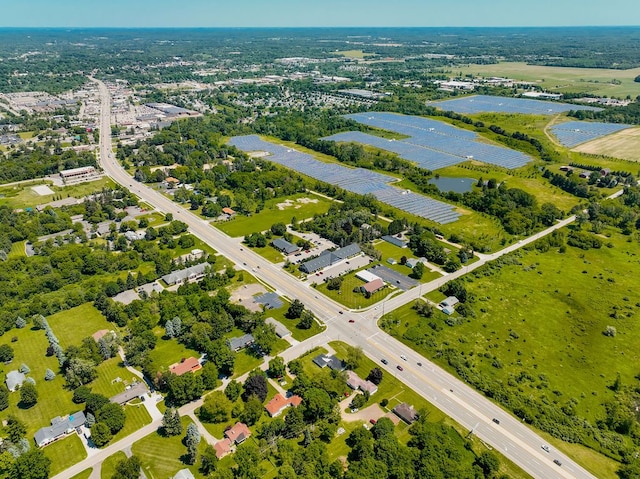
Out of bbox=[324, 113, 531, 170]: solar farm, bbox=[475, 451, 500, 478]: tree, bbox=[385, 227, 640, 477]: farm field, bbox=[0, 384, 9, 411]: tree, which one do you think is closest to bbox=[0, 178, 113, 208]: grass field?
bbox=[0, 384, 9, 411]: tree

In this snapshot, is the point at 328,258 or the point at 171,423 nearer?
the point at 171,423

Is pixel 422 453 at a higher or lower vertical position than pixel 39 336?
higher

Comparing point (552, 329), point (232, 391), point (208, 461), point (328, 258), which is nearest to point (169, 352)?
point (232, 391)

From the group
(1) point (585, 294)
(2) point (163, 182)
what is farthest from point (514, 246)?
(2) point (163, 182)

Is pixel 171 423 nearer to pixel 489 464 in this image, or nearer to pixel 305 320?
Answer: pixel 305 320

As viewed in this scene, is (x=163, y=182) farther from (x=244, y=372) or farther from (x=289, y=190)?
(x=244, y=372)

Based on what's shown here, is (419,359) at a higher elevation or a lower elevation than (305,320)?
lower
